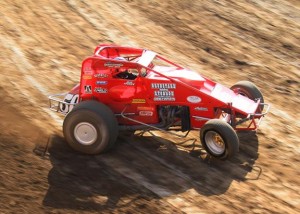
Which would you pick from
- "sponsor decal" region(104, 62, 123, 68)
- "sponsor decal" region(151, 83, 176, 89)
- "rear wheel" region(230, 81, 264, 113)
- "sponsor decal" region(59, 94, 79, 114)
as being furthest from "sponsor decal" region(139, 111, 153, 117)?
"rear wheel" region(230, 81, 264, 113)

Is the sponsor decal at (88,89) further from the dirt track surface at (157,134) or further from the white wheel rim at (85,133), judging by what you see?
the dirt track surface at (157,134)

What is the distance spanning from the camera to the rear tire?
9146mm

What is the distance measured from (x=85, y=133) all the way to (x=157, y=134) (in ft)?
5.58

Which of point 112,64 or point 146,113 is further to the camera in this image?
point 146,113

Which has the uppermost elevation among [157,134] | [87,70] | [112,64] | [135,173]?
[112,64]

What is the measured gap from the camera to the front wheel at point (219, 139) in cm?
886

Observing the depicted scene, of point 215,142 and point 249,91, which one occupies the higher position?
point 249,91

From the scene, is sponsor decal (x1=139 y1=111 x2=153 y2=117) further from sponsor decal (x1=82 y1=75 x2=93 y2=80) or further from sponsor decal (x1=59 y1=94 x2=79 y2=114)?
sponsor decal (x1=59 y1=94 x2=79 y2=114)

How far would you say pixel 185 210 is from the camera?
8.22 metres

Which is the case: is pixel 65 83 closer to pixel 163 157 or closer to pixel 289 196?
pixel 163 157

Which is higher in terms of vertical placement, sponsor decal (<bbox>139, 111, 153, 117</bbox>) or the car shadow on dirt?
sponsor decal (<bbox>139, 111, 153, 117</bbox>)

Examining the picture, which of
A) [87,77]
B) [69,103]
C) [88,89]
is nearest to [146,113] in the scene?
[88,89]

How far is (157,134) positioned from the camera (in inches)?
410

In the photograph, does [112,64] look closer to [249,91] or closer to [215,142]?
[215,142]
